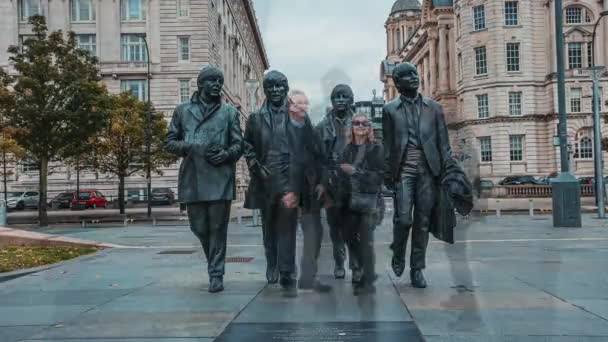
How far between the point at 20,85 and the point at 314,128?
24.0 m

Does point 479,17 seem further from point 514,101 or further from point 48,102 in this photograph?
point 48,102

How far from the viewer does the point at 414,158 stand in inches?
261

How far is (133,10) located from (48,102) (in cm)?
2891

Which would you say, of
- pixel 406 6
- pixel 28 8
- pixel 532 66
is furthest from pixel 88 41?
pixel 406 6

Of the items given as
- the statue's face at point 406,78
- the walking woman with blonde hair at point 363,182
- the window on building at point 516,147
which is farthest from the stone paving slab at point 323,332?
the window on building at point 516,147

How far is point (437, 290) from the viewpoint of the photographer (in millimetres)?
6523

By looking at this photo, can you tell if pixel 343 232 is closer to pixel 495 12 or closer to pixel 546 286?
pixel 546 286

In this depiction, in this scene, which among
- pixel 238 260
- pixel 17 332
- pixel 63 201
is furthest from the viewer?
pixel 63 201

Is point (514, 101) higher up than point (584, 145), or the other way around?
point (514, 101)

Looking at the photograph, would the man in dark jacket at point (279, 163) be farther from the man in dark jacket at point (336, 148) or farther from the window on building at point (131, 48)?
the window on building at point (131, 48)

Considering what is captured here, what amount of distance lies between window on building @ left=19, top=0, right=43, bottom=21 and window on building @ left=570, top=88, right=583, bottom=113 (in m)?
46.2

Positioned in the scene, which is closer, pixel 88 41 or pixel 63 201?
pixel 63 201

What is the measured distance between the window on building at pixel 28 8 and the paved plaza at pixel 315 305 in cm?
5022

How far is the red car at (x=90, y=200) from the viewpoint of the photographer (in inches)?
1821
